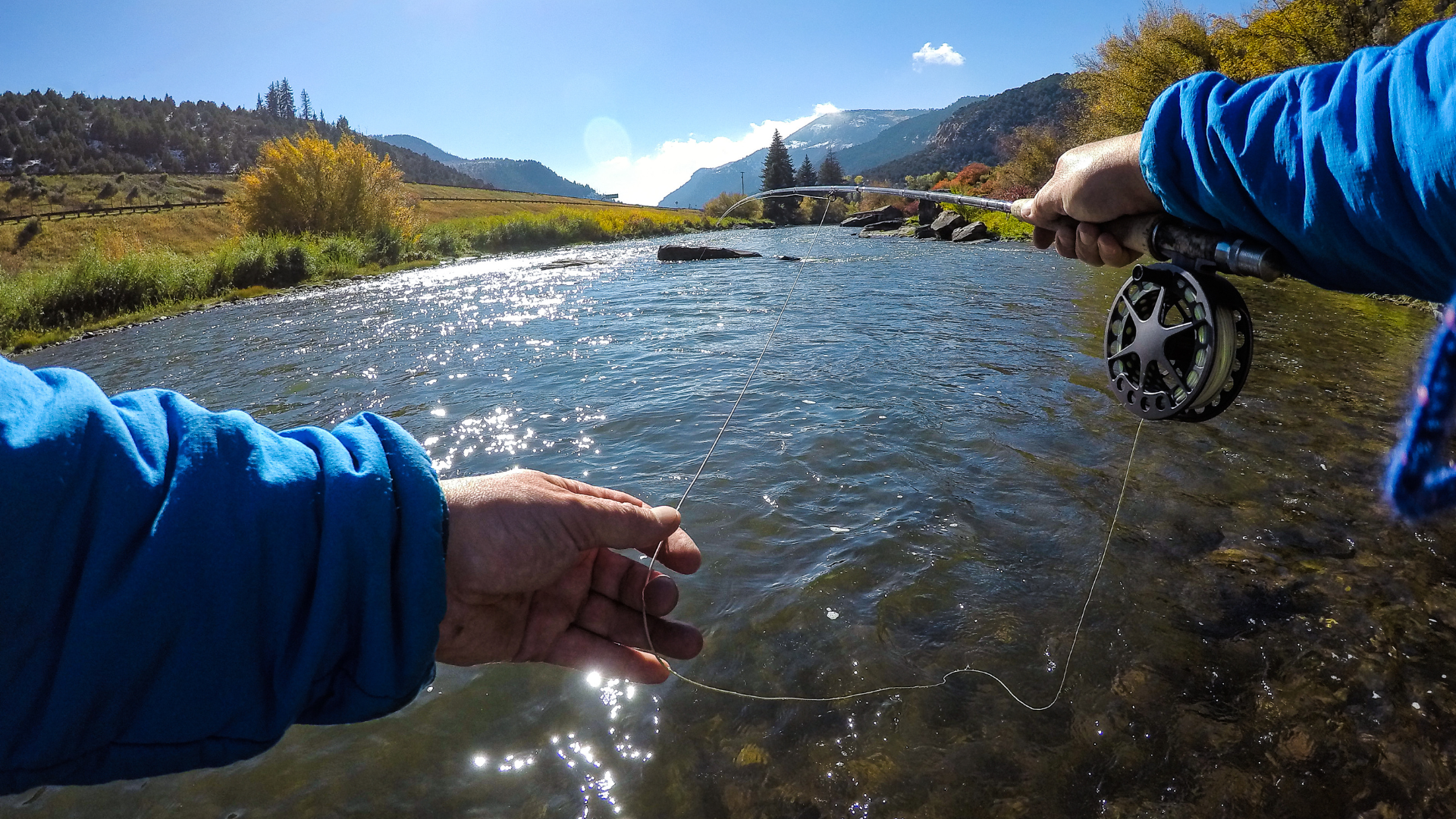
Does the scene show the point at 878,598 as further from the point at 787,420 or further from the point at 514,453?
the point at 514,453

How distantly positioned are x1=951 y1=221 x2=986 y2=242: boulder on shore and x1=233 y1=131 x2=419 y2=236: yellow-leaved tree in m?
27.7

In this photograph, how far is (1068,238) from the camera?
9.01 ft

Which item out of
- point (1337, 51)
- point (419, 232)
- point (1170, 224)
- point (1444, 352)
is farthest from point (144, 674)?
point (419, 232)

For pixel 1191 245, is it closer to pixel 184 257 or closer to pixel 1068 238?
pixel 1068 238

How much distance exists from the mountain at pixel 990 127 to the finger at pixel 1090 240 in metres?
176

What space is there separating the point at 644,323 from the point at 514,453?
690cm

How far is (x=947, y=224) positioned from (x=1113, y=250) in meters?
31.0

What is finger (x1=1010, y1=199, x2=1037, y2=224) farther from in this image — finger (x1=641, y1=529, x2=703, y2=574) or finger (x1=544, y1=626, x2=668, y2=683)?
finger (x1=544, y1=626, x2=668, y2=683)

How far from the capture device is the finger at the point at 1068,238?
272cm

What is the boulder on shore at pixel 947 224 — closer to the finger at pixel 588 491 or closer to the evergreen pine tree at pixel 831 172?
the finger at pixel 588 491

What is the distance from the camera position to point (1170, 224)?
2236mm

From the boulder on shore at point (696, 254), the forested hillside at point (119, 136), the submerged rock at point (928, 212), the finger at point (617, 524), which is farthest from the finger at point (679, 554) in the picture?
the forested hillside at point (119, 136)

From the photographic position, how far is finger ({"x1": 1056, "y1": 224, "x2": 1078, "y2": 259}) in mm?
2719

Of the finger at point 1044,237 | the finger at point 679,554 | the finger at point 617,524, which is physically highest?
the finger at point 1044,237
